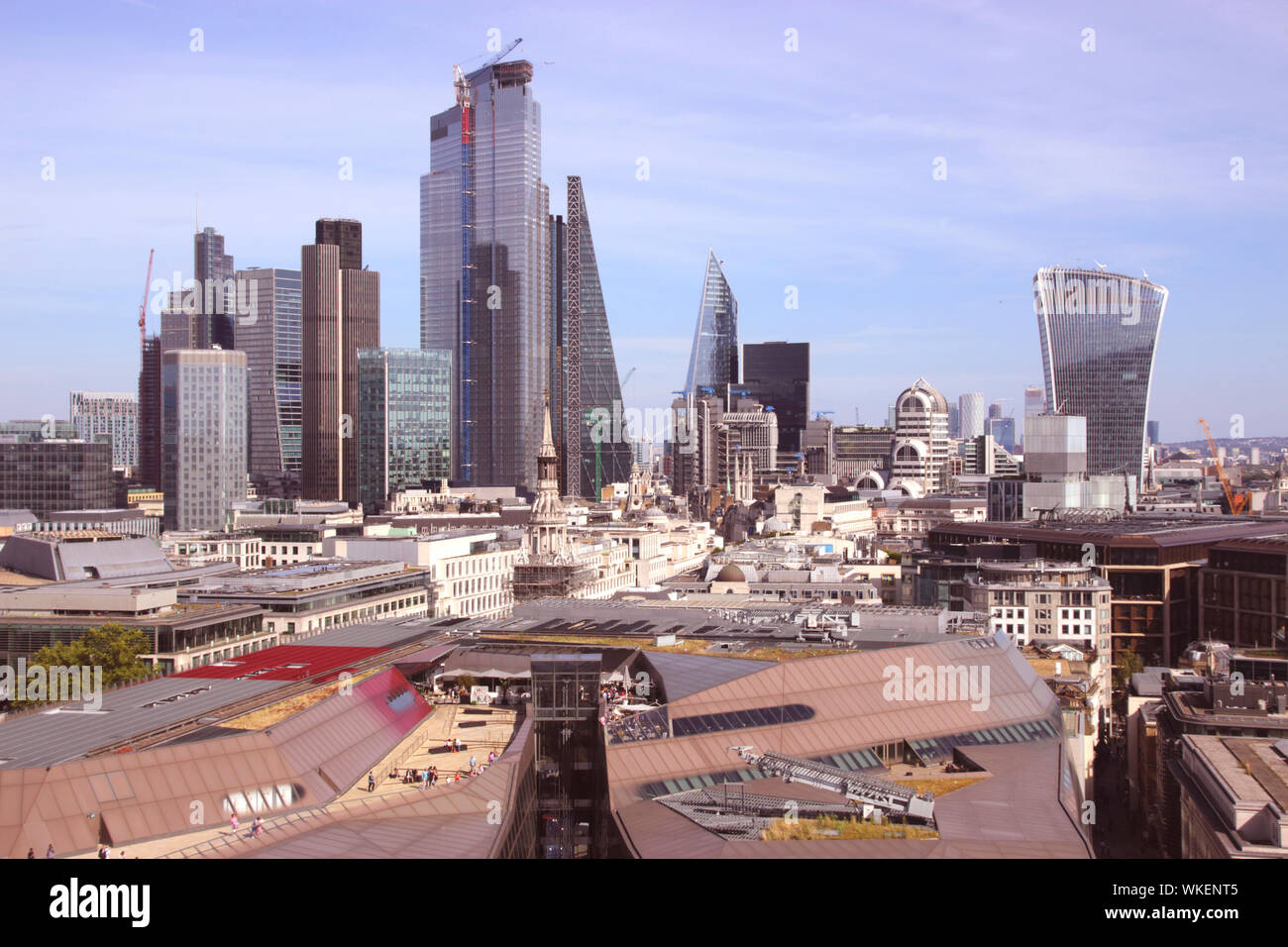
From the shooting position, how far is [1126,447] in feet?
575

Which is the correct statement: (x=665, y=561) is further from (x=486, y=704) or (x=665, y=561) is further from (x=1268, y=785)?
(x=1268, y=785)

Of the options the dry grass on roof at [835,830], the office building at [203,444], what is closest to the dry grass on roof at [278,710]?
the dry grass on roof at [835,830]

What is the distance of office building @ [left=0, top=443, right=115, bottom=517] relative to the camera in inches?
5807

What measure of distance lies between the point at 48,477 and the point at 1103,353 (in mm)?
131848

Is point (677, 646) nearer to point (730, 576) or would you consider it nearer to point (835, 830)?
point (835, 830)

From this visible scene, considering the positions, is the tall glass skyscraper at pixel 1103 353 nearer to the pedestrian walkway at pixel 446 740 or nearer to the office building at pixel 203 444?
the office building at pixel 203 444

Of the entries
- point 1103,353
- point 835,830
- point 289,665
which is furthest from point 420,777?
point 1103,353

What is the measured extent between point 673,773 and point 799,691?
6150 mm

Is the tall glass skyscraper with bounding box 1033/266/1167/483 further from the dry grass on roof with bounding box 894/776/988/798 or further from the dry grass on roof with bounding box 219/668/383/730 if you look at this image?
the dry grass on roof with bounding box 219/668/383/730

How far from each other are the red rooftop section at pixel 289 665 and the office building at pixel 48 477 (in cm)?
11640

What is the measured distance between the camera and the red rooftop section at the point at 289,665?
3712 centimetres

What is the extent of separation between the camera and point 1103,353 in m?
175

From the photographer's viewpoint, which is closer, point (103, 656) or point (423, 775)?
point (423, 775)
